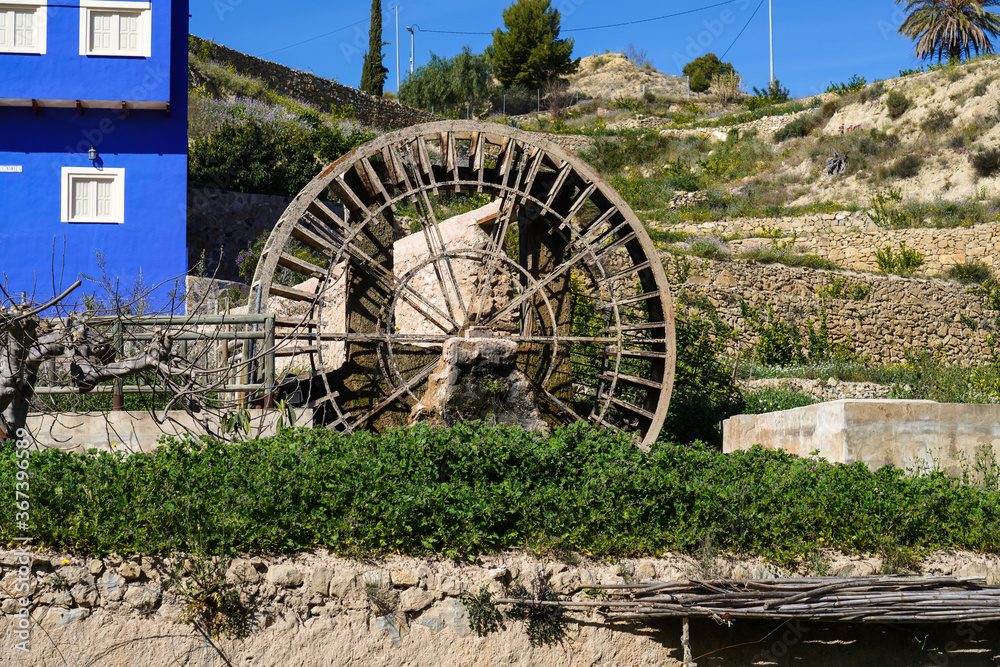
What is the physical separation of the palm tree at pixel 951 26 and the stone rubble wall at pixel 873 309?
17.5 m

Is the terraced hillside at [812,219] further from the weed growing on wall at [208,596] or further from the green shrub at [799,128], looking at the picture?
the weed growing on wall at [208,596]

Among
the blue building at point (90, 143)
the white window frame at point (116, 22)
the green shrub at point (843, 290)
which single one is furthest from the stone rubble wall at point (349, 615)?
the green shrub at point (843, 290)

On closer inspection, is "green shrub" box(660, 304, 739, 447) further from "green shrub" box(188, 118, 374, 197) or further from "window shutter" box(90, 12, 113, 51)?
"window shutter" box(90, 12, 113, 51)

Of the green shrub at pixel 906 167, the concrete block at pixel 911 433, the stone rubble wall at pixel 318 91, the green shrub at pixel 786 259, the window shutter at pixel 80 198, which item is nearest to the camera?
the concrete block at pixel 911 433

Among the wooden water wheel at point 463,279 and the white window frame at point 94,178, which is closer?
the wooden water wheel at point 463,279

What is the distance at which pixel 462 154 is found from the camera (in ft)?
67.6

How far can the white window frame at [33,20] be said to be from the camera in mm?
12125

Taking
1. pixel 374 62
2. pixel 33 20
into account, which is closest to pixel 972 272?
pixel 33 20

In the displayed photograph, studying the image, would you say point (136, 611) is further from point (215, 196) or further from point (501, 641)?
point (215, 196)

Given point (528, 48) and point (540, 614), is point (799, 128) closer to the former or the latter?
point (528, 48)

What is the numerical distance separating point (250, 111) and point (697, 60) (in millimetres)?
Answer: 29291

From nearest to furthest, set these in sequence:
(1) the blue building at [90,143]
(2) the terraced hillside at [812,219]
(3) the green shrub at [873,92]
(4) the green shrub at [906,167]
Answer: (1) the blue building at [90,143], (2) the terraced hillside at [812,219], (4) the green shrub at [906,167], (3) the green shrub at [873,92]

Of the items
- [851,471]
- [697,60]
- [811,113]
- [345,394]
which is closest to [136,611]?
[345,394]

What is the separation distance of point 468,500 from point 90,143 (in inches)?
368
